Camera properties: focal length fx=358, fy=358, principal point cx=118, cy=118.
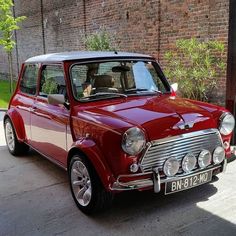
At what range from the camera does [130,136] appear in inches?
130

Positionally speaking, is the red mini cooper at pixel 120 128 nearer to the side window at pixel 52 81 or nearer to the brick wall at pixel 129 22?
the side window at pixel 52 81

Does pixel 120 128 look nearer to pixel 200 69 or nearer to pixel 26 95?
pixel 26 95

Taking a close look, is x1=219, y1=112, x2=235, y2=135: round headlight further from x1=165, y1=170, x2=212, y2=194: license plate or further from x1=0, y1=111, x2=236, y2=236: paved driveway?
x1=0, y1=111, x2=236, y2=236: paved driveway

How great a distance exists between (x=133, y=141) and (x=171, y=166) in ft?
1.62

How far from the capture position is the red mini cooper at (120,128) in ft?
11.1

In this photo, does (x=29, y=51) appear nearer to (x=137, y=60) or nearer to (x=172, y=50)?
(x=172, y=50)

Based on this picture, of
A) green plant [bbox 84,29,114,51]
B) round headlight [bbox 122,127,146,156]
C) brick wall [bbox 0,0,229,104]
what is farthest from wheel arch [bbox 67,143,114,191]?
green plant [bbox 84,29,114,51]

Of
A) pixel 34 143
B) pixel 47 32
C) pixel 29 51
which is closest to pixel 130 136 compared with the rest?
pixel 34 143

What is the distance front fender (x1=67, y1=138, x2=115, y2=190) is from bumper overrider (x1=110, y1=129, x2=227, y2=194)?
0.08m

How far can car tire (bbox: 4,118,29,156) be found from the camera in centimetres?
612

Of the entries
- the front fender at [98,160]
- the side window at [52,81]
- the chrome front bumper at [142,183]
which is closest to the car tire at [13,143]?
the side window at [52,81]

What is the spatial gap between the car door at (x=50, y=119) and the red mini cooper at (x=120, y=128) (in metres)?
0.01

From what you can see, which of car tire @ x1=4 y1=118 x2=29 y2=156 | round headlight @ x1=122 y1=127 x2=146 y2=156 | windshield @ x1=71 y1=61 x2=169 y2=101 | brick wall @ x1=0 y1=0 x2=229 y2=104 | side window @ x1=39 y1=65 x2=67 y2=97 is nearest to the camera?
round headlight @ x1=122 y1=127 x2=146 y2=156

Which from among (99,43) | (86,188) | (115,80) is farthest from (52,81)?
(99,43)
